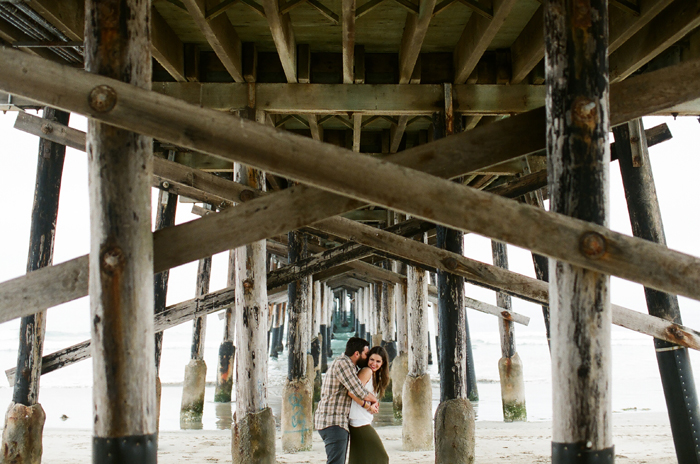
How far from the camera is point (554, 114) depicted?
2609 mm

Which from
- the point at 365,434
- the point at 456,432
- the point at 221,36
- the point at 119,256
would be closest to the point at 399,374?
the point at 456,432

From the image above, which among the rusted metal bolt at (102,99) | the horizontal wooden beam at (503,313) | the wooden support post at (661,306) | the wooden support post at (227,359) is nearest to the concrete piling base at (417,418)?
the horizontal wooden beam at (503,313)

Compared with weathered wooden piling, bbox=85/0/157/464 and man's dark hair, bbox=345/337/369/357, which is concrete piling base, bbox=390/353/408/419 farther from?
weathered wooden piling, bbox=85/0/157/464

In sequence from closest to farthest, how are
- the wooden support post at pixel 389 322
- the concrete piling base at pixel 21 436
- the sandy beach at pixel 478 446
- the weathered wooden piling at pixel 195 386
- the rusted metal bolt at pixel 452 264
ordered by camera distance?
the concrete piling base at pixel 21 436 → the rusted metal bolt at pixel 452 264 → the sandy beach at pixel 478 446 → the weathered wooden piling at pixel 195 386 → the wooden support post at pixel 389 322

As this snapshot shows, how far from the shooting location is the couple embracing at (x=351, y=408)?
4.26 meters

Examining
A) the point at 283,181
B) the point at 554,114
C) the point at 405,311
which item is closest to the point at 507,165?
the point at 283,181

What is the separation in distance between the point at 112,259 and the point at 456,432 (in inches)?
162

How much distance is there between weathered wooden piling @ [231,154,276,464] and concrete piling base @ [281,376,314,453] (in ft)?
6.44

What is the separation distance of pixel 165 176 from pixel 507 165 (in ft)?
16.7

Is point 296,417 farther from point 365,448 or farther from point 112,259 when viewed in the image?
point 112,259

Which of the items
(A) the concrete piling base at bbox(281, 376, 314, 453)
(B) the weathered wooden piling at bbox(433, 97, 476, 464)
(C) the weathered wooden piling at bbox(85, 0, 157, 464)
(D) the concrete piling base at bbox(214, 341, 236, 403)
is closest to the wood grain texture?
(C) the weathered wooden piling at bbox(85, 0, 157, 464)

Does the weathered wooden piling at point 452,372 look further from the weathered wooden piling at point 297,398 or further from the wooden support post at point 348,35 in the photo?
the weathered wooden piling at point 297,398

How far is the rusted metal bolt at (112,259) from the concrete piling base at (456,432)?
3.97 m

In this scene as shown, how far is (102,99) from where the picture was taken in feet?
7.98
